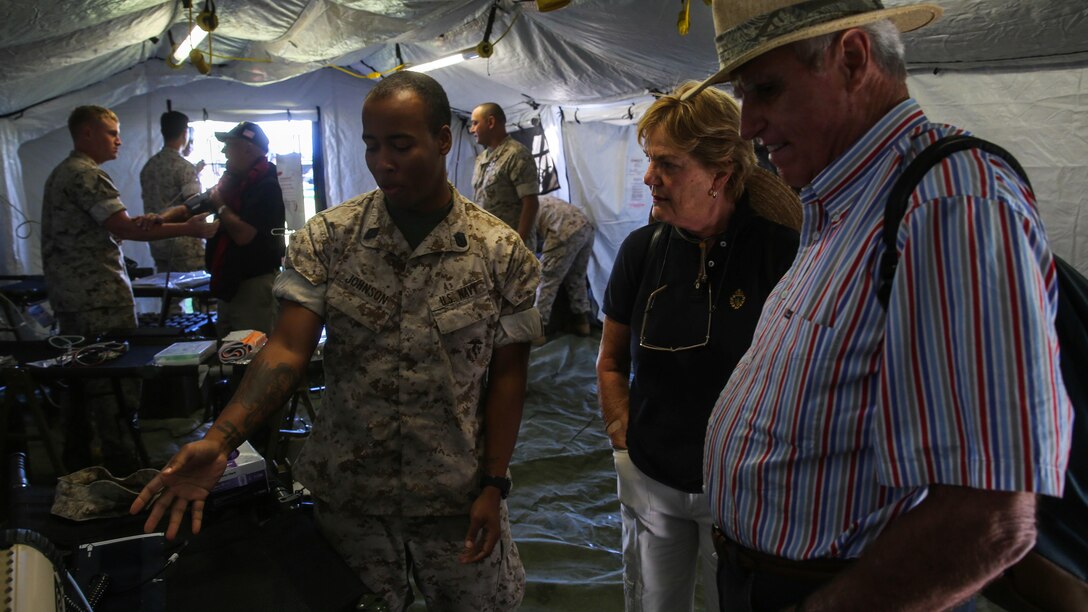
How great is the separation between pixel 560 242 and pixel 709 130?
535cm

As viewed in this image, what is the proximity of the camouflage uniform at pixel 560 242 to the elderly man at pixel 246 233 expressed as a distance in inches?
128

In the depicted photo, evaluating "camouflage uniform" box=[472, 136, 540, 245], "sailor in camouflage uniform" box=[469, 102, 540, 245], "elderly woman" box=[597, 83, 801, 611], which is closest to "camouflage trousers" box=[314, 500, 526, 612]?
"elderly woman" box=[597, 83, 801, 611]

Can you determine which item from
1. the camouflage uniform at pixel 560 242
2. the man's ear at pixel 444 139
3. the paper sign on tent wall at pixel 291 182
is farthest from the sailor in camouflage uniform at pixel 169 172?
the man's ear at pixel 444 139

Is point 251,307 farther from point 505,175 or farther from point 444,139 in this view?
point 444,139

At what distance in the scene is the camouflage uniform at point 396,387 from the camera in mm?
1521

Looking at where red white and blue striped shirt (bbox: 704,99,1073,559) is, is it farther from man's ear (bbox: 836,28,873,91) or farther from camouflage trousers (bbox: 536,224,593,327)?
camouflage trousers (bbox: 536,224,593,327)

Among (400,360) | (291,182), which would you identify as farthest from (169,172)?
(400,360)

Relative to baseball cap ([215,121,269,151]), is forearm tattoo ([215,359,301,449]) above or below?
below

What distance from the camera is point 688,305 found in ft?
5.30

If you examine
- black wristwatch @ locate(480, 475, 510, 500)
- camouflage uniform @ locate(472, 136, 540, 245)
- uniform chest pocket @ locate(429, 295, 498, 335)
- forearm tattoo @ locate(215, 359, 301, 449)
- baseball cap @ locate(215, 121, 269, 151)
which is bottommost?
black wristwatch @ locate(480, 475, 510, 500)

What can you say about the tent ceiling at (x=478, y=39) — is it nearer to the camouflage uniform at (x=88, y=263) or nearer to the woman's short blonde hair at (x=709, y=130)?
the camouflage uniform at (x=88, y=263)

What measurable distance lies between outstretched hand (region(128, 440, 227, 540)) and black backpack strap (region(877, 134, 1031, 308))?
1199mm

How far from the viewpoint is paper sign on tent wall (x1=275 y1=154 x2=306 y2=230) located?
4.58 m

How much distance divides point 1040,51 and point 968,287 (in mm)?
3214
